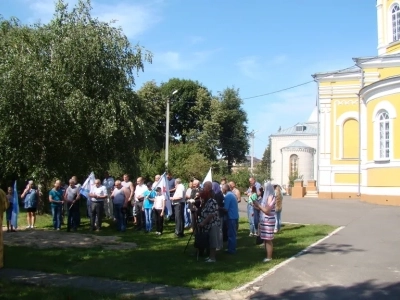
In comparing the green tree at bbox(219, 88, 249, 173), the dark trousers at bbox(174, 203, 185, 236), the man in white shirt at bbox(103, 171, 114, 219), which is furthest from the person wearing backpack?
the green tree at bbox(219, 88, 249, 173)

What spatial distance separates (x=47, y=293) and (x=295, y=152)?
59712mm

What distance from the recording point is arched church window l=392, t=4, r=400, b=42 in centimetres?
3328

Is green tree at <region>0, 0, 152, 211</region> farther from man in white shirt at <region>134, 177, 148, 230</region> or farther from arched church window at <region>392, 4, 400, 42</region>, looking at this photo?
arched church window at <region>392, 4, 400, 42</region>

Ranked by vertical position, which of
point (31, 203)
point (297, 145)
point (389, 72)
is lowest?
point (31, 203)

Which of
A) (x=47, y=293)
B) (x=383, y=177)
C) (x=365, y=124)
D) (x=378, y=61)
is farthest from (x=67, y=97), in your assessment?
(x=378, y=61)

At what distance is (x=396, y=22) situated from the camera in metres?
33.4

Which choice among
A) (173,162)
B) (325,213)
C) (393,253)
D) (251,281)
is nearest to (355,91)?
(173,162)

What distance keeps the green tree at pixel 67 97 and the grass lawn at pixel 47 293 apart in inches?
410

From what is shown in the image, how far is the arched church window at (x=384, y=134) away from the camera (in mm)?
28219

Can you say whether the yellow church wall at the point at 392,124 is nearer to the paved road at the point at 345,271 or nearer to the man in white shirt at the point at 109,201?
the paved road at the point at 345,271

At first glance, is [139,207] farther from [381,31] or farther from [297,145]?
[297,145]

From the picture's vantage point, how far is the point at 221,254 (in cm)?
1153

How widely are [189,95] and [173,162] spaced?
49.0ft

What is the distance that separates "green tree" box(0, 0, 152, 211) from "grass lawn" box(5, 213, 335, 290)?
249 inches
